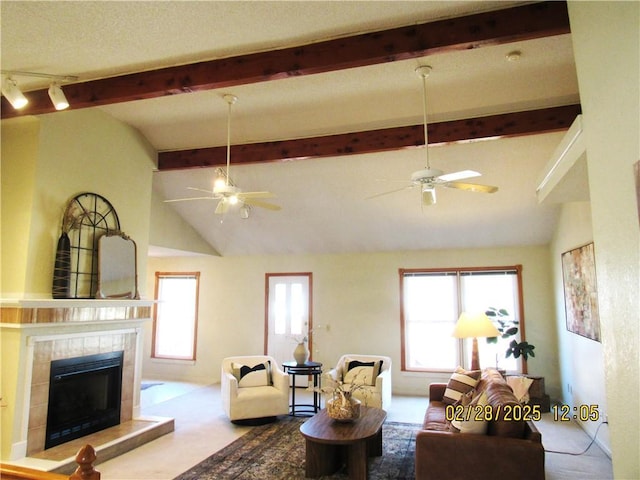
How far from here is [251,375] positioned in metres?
5.71

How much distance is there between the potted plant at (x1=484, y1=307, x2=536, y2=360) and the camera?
6.31m

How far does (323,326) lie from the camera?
7.74 metres

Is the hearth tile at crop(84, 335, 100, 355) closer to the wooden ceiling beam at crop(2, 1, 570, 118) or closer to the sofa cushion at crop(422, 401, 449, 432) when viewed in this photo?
the wooden ceiling beam at crop(2, 1, 570, 118)

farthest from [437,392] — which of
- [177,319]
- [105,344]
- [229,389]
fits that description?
[177,319]

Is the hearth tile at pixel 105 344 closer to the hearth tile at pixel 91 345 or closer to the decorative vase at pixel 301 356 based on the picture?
the hearth tile at pixel 91 345

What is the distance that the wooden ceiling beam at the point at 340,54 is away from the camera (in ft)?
9.39

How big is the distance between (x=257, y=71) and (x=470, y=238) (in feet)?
15.6

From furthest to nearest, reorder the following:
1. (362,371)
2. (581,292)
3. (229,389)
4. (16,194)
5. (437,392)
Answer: (362,371) → (229,389) → (581,292) → (437,392) → (16,194)

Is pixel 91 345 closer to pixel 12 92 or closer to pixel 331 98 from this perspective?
pixel 12 92

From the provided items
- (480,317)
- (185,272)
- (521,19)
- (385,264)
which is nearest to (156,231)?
(185,272)

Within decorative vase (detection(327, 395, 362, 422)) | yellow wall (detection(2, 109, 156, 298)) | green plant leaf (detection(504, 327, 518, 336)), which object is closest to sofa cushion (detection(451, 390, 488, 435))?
decorative vase (detection(327, 395, 362, 422))

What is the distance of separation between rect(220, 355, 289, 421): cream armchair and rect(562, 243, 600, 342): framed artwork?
11.7ft

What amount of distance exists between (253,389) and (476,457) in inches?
128

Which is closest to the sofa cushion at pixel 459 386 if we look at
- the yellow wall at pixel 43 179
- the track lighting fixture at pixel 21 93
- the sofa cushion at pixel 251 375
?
the sofa cushion at pixel 251 375
